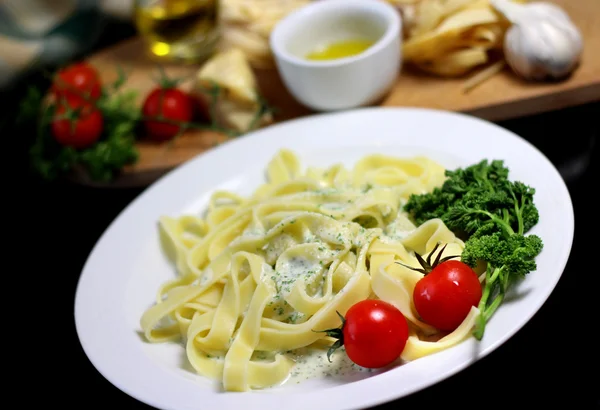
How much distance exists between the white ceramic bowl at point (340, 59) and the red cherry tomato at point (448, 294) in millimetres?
2124

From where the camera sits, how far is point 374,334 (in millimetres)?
2805

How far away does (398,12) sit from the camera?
5164 mm

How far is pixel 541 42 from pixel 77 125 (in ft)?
10.4

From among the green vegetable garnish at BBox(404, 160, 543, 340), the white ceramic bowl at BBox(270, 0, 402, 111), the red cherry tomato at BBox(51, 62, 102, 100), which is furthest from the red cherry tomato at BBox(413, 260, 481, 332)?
the red cherry tomato at BBox(51, 62, 102, 100)

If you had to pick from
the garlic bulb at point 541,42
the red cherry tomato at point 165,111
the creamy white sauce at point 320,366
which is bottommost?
the red cherry tomato at point 165,111

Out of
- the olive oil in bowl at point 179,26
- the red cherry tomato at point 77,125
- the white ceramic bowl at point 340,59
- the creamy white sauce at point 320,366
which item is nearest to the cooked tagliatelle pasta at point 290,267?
the creamy white sauce at point 320,366

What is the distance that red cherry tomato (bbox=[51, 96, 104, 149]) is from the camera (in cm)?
501

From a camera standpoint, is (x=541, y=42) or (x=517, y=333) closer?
(x=517, y=333)

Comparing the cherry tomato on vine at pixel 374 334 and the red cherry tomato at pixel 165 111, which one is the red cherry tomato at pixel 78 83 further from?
the cherry tomato on vine at pixel 374 334

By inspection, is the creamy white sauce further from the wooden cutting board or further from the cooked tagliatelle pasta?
the wooden cutting board

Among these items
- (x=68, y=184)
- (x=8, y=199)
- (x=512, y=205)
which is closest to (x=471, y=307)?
(x=512, y=205)

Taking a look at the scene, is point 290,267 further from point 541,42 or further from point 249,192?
point 541,42

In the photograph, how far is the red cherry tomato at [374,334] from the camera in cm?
282

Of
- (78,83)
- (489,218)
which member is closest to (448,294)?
(489,218)
